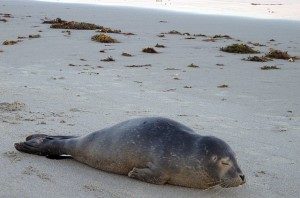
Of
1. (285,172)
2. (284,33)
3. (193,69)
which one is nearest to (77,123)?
(285,172)

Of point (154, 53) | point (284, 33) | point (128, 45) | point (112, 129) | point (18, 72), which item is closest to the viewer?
point (112, 129)

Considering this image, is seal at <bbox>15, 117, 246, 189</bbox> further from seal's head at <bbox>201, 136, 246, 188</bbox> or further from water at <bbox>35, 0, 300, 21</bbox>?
water at <bbox>35, 0, 300, 21</bbox>

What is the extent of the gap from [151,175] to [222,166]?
48cm

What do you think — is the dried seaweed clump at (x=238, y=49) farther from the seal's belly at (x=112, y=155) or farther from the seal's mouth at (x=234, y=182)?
the seal's mouth at (x=234, y=182)

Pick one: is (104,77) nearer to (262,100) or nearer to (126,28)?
(262,100)

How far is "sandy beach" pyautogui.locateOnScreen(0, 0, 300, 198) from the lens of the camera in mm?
3765

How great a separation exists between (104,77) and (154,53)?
9.99ft

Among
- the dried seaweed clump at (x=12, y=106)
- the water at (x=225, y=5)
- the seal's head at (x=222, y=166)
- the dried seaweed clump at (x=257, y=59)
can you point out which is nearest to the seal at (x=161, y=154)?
the seal's head at (x=222, y=166)

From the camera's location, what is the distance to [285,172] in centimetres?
417

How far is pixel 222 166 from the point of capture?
361 centimetres

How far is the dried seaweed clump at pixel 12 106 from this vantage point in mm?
5566

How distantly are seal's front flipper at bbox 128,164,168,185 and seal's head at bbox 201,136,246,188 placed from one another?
0.31m

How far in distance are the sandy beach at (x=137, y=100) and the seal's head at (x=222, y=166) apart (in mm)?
130

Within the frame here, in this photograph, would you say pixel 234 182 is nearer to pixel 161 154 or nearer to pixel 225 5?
pixel 161 154
